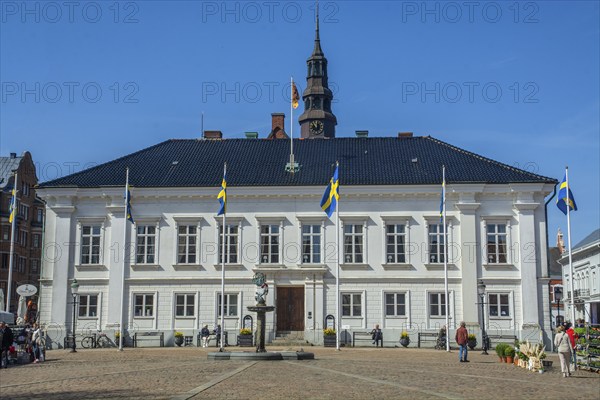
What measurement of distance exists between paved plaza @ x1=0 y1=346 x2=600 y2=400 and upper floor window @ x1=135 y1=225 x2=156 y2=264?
14.5 m

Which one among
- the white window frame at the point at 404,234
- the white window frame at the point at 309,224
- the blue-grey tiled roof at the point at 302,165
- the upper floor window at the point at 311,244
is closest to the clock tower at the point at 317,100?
the blue-grey tiled roof at the point at 302,165

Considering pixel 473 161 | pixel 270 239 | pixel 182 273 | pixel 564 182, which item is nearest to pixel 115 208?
pixel 182 273

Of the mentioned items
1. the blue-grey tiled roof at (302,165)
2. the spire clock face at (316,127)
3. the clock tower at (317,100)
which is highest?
the clock tower at (317,100)

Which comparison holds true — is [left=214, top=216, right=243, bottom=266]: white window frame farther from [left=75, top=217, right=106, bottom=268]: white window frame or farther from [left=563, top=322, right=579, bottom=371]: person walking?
[left=563, top=322, right=579, bottom=371]: person walking

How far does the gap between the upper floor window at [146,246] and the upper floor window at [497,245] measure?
64.4 feet

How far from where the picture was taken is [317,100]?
6184 cm

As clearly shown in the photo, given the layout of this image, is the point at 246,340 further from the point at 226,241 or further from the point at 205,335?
the point at 226,241

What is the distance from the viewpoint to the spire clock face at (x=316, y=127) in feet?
207

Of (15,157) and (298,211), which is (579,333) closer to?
Answer: (298,211)

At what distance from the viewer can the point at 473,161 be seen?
45.0 meters

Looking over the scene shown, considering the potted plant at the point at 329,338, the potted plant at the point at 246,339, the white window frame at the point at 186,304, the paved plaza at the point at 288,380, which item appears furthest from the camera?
the white window frame at the point at 186,304

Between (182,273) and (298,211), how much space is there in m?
7.75

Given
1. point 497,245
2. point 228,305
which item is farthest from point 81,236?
point 497,245

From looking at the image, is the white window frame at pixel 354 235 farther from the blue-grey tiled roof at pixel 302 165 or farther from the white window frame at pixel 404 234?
the blue-grey tiled roof at pixel 302 165
